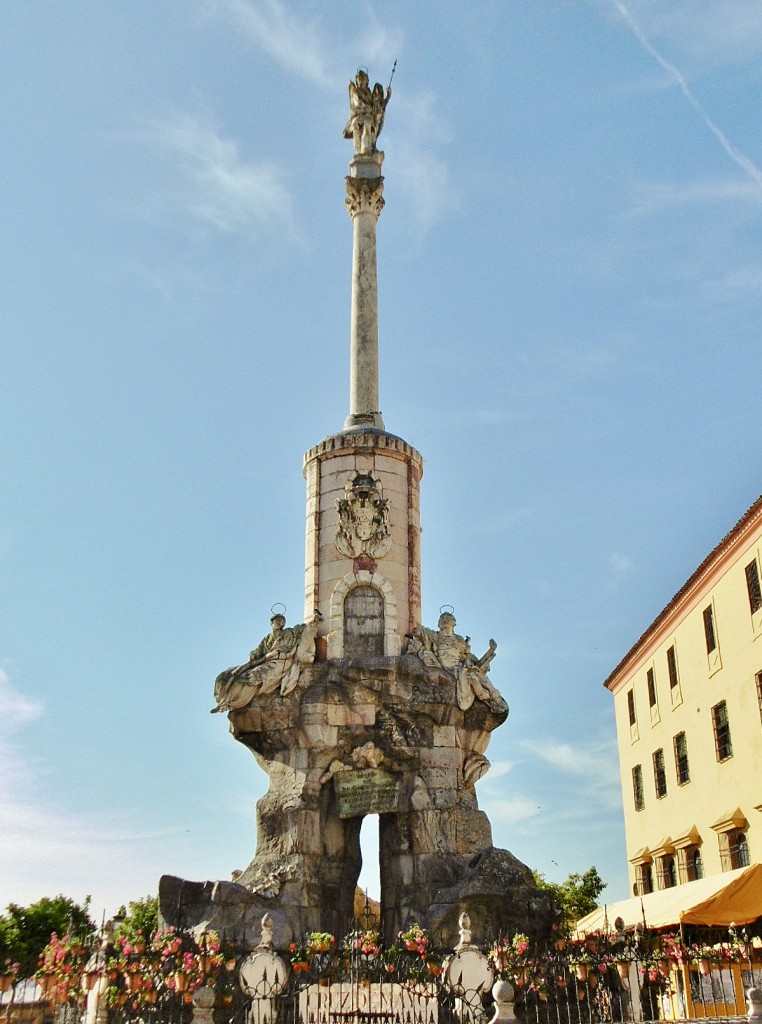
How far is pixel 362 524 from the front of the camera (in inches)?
1132

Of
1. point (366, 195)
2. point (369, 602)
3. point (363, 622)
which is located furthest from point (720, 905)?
point (366, 195)

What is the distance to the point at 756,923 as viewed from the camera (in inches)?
952

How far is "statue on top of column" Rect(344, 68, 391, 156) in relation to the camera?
35.7m

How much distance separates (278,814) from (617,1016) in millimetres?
10285

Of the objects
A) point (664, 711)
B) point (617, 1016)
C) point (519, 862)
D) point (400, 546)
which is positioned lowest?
point (617, 1016)

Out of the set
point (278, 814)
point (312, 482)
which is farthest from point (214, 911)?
point (312, 482)

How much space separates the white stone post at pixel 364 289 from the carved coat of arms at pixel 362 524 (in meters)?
2.76

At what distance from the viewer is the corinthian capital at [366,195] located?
34.1 m

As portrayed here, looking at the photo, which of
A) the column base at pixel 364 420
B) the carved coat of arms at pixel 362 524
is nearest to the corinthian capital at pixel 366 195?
the column base at pixel 364 420

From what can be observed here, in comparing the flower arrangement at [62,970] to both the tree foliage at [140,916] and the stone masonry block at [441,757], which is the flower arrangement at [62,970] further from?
the tree foliage at [140,916]

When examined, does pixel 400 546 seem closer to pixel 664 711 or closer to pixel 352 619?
pixel 352 619

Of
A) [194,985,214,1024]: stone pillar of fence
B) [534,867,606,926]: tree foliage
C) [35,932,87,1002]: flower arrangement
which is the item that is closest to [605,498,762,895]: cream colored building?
[534,867,606,926]: tree foliage

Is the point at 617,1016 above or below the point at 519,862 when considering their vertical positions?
below

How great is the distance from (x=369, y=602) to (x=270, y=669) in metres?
3.37
